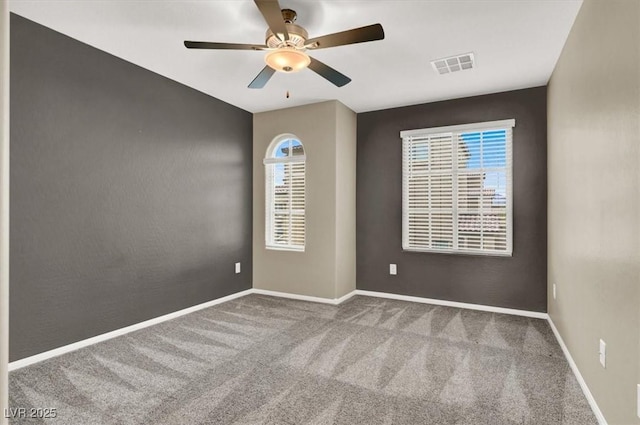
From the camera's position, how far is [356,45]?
2.92m

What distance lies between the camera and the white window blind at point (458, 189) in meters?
4.03


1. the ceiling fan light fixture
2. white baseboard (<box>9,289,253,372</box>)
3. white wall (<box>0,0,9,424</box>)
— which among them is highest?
the ceiling fan light fixture

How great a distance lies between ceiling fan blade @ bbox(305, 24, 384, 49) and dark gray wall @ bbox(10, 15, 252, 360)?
205cm

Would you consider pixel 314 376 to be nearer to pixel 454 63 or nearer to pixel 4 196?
pixel 4 196

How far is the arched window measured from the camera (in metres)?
4.72

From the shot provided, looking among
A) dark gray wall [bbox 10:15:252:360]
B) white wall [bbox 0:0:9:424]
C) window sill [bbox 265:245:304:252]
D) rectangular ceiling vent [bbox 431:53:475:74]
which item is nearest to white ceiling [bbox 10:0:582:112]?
rectangular ceiling vent [bbox 431:53:475:74]

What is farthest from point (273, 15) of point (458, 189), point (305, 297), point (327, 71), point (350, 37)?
point (305, 297)

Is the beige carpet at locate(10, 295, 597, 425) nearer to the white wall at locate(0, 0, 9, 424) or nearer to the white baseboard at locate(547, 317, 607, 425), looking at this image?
the white baseboard at locate(547, 317, 607, 425)

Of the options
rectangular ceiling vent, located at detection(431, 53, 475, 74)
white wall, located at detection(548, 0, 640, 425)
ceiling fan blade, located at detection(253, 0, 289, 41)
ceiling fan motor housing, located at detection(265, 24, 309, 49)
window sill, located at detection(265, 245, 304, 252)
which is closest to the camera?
white wall, located at detection(548, 0, 640, 425)

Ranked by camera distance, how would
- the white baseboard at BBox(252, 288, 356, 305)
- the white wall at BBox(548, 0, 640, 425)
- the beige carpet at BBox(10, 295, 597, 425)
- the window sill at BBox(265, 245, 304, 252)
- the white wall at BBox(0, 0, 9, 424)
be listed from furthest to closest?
the window sill at BBox(265, 245, 304, 252) → the white baseboard at BBox(252, 288, 356, 305) → the beige carpet at BBox(10, 295, 597, 425) → the white wall at BBox(548, 0, 640, 425) → the white wall at BBox(0, 0, 9, 424)

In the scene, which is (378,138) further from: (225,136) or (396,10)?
(396,10)

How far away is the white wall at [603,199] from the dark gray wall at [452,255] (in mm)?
988

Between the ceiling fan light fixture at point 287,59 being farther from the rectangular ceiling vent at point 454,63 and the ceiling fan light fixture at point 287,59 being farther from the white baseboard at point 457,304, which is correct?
the white baseboard at point 457,304

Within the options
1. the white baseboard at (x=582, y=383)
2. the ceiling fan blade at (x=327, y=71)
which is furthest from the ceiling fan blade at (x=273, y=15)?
the white baseboard at (x=582, y=383)
